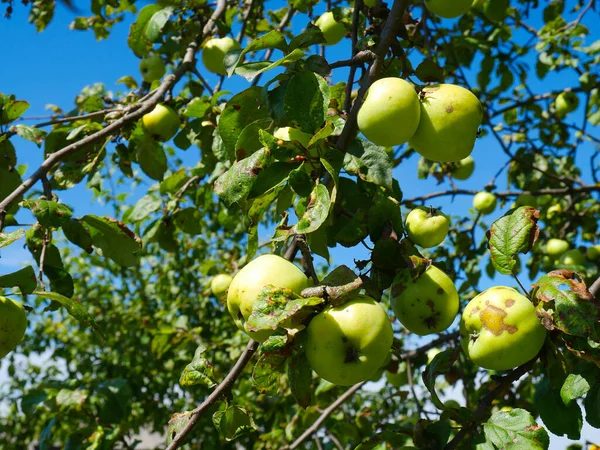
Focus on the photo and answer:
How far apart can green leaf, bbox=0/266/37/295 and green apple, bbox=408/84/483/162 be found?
91 centimetres

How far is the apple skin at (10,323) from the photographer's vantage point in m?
1.18

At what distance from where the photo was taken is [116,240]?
162 cm

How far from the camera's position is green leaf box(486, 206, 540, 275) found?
1128mm

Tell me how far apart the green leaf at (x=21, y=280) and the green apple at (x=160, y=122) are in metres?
1.16

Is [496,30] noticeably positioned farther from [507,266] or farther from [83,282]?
[83,282]

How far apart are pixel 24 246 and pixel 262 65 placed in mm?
911

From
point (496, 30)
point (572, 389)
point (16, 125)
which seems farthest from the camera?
point (496, 30)

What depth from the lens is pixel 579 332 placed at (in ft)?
3.06

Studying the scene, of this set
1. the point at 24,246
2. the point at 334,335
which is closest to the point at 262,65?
the point at 334,335

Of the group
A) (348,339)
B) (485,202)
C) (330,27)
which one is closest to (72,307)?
(348,339)

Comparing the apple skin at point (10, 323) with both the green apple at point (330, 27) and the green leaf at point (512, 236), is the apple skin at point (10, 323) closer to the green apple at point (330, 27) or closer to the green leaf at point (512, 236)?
the green leaf at point (512, 236)

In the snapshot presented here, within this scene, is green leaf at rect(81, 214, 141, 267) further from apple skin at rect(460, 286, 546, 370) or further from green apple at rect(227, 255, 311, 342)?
apple skin at rect(460, 286, 546, 370)

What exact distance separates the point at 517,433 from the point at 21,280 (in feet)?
3.54

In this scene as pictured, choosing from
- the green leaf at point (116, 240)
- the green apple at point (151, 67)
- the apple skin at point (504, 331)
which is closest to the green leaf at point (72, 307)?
the green leaf at point (116, 240)
